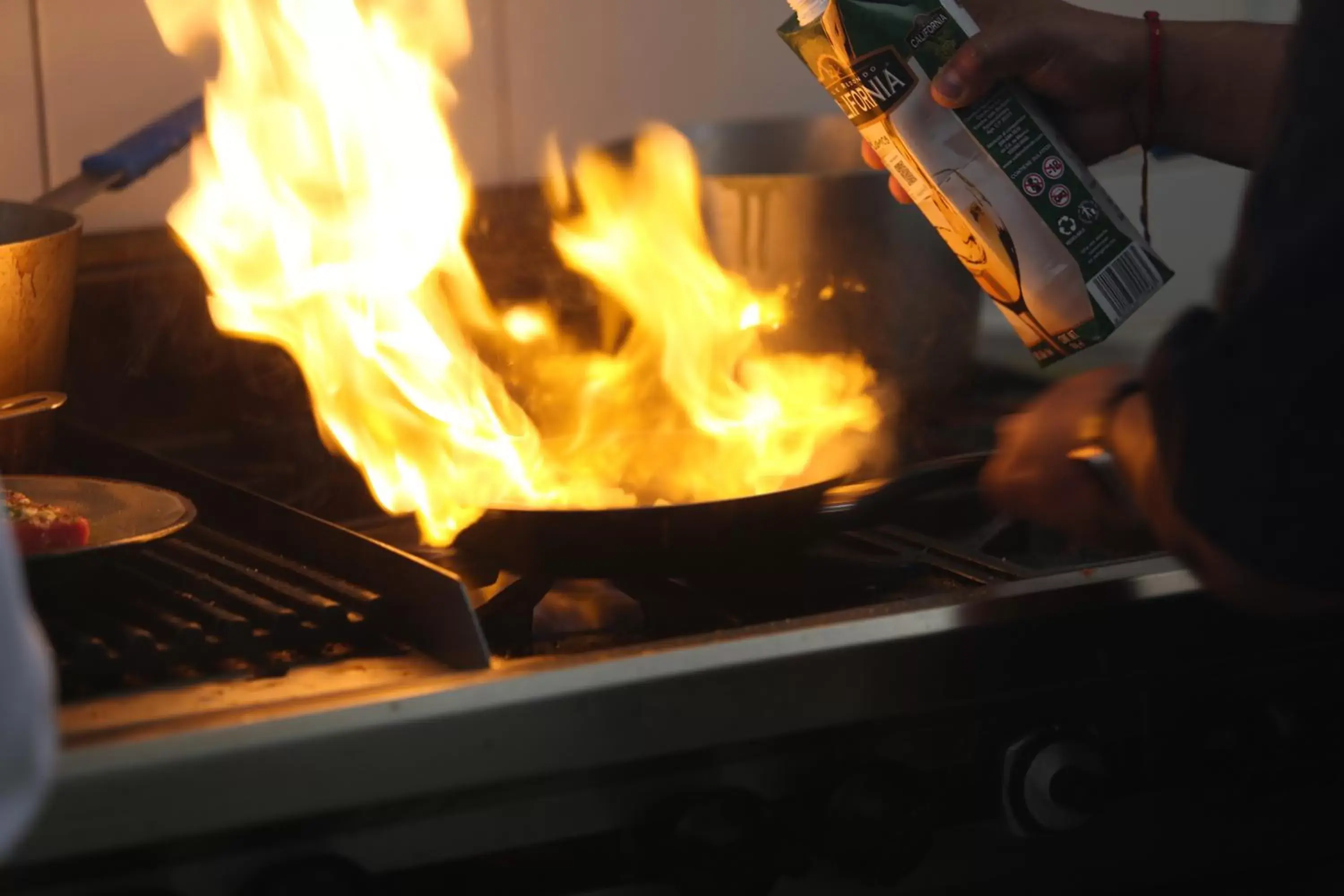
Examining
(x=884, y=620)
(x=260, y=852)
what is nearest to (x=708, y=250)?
(x=884, y=620)

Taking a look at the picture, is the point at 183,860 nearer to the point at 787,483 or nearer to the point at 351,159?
the point at 787,483

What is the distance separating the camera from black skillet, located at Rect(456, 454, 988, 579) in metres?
0.86

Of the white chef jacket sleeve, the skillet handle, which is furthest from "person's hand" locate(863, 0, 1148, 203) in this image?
the white chef jacket sleeve

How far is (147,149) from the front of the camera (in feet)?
3.81

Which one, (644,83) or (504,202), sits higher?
(644,83)


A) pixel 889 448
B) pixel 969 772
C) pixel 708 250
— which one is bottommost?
pixel 969 772

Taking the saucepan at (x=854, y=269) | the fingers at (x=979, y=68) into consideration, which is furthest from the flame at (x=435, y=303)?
the fingers at (x=979, y=68)

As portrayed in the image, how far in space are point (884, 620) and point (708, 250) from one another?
1.69 feet

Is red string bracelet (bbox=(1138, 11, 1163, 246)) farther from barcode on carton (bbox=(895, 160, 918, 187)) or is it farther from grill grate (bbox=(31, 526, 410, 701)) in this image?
grill grate (bbox=(31, 526, 410, 701))

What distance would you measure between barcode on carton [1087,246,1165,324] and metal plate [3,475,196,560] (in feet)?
1.85

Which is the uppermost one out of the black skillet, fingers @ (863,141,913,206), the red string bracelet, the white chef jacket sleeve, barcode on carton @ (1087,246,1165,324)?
the red string bracelet

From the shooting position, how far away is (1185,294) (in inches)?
68.5

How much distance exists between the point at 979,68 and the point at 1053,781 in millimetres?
429

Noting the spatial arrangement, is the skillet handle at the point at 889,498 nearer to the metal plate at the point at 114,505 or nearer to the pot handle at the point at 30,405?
the metal plate at the point at 114,505
